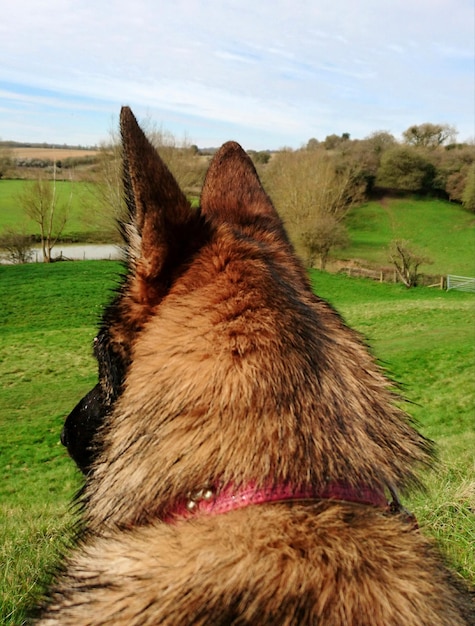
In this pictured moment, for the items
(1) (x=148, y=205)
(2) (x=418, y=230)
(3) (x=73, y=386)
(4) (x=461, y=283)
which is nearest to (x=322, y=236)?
(4) (x=461, y=283)

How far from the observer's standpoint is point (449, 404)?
1716cm

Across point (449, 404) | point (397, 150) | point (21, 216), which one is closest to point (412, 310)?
point (449, 404)

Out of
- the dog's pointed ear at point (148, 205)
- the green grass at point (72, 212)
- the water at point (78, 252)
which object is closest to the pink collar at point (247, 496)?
the dog's pointed ear at point (148, 205)

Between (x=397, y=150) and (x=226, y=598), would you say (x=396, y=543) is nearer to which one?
(x=226, y=598)

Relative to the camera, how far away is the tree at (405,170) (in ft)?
234

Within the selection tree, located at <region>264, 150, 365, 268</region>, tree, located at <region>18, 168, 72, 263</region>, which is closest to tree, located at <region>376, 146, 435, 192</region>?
tree, located at <region>264, 150, 365, 268</region>

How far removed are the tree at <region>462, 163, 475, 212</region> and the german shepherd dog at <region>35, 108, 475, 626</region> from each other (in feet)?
248

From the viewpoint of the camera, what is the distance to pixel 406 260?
44.1m

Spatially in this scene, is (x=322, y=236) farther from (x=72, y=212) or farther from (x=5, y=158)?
(x=5, y=158)

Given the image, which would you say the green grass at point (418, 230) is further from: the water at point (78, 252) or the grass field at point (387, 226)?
the water at point (78, 252)

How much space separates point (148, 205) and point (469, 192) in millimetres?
76261

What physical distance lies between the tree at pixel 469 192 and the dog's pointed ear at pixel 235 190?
74.4m

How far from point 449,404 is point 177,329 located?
17.1 metres

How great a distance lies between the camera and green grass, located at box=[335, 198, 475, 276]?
58.9 metres
